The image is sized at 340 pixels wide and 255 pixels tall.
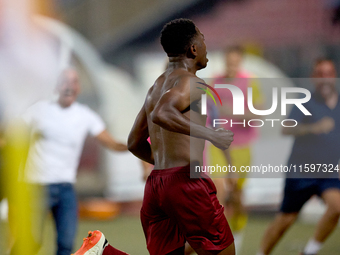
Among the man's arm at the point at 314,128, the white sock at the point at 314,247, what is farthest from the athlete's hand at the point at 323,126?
the white sock at the point at 314,247

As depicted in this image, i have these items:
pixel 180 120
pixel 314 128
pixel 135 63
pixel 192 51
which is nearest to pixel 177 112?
pixel 180 120

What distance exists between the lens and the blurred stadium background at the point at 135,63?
646cm

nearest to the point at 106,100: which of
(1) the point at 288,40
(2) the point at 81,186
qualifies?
(2) the point at 81,186

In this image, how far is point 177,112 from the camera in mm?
2082

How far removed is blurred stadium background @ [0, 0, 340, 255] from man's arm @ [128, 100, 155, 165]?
372cm

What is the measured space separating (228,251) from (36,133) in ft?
5.88

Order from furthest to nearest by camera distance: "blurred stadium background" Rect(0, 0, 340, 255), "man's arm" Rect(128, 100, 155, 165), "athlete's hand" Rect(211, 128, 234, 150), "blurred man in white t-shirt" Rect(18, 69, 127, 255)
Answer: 1. "blurred stadium background" Rect(0, 0, 340, 255)
2. "blurred man in white t-shirt" Rect(18, 69, 127, 255)
3. "man's arm" Rect(128, 100, 155, 165)
4. "athlete's hand" Rect(211, 128, 234, 150)

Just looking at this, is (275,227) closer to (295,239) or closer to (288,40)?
(295,239)

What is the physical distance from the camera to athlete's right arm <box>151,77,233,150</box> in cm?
207

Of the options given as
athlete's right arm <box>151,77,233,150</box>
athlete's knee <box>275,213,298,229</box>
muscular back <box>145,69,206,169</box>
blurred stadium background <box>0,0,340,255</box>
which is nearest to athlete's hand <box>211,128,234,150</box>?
athlete's right arm <box>151,77,233,150</box>

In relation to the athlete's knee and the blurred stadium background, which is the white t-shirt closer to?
the athlete's knee

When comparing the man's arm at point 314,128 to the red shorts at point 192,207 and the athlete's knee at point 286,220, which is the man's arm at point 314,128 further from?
the red shorts at point 192,207

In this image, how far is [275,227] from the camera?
3643 mm

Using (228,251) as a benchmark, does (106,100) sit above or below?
above
